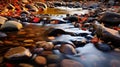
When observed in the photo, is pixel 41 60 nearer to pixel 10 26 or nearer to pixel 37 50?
pixel 37 50

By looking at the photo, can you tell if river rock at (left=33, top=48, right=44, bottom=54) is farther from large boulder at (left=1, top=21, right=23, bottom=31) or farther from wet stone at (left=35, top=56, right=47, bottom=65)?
large boulder at (left=1, top=21, right=23, bottom=31)

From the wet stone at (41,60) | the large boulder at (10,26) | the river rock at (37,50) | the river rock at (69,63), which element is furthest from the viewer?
the large boulder at (10,26)

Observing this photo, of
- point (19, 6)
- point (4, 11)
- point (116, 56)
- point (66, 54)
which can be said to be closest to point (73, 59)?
point (66, 54)

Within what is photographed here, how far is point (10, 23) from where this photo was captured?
7.91 metres

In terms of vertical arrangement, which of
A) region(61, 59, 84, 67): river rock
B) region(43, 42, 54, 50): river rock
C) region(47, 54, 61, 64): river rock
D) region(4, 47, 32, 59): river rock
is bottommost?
region(61, 59, 84, 67): river rock

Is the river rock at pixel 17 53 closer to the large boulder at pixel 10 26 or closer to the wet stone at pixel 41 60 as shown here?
the wet stone at pixel 41 60

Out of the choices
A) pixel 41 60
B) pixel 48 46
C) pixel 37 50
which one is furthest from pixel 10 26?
pixel 41 60

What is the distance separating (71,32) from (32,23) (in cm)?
239

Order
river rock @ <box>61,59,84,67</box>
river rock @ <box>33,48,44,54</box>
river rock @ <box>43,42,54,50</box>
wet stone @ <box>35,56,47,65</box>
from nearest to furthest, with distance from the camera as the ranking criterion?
river rock @ <box>61,59,84,67</box>, wet stone @ <box>35,56,47,65</box>, river rock @ <box>33,48,44,54</box>, river rock @ <box>43,42,54,50</box>

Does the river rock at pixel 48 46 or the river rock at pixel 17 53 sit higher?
the river rock at pixel 17 53

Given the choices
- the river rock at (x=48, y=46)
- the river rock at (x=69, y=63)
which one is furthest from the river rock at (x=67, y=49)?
the river rock at (x=69, y=63)

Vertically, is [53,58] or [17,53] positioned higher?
→ [17,53]

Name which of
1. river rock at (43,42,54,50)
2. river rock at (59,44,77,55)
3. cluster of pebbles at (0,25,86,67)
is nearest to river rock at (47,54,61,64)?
cluster of pebbles at (0,25,86,67)

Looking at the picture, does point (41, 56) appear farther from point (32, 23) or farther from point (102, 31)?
point (32, 23)
